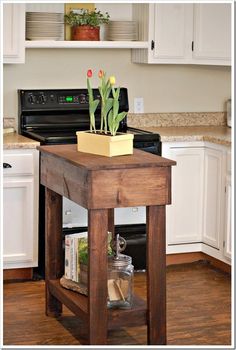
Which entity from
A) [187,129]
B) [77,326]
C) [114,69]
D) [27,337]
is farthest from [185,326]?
[114,69]

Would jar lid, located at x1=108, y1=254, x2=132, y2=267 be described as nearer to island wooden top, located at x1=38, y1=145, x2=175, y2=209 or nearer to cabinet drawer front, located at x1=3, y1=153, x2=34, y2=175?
island wooden top, located at x1=38, y1=145, x2=175, y2=209

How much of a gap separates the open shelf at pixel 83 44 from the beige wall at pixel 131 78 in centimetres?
25

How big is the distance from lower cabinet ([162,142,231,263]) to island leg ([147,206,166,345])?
1.39 metres

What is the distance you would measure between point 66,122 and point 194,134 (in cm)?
85

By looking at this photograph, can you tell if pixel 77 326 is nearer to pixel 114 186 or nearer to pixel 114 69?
pixel 114 186

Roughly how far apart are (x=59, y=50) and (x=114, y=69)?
41 cm

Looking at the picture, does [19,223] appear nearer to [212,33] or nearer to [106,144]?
[106,144]

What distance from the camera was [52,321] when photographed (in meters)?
4.00

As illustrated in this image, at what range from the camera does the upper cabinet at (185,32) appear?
5105 millimetres

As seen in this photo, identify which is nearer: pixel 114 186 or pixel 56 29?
pixel 114 186

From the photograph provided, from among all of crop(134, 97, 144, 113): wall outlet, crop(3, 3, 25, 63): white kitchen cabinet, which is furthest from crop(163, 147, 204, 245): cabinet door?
crop(3, 3, 25, 63): white kitchen cabinet

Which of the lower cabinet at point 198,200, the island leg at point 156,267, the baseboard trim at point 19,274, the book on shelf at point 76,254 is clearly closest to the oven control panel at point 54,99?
the lower cabinet at point 198,200

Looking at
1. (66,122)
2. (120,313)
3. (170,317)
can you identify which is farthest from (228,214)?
(120,313)

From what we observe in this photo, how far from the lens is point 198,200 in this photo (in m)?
5.07
